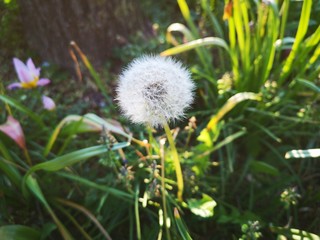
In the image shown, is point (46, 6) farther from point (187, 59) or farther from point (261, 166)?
point (261, 166)

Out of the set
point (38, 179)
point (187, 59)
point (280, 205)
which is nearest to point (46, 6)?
point (187, 59)

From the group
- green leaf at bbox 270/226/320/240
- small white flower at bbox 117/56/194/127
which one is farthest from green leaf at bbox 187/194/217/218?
small white flower at bbox 117/56/194/127

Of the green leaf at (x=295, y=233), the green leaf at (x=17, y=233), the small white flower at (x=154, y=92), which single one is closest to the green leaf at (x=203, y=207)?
the green leaf at (x=295, y=233)

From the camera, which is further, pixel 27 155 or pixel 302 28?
pixel 27 155

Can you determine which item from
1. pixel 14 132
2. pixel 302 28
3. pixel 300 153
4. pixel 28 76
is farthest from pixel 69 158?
pixel 302 28

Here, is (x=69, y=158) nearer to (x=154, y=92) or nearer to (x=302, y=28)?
(x=154, y=92)

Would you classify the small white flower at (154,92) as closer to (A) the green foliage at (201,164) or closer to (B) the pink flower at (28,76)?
(A) the green foliage at (201,164)
